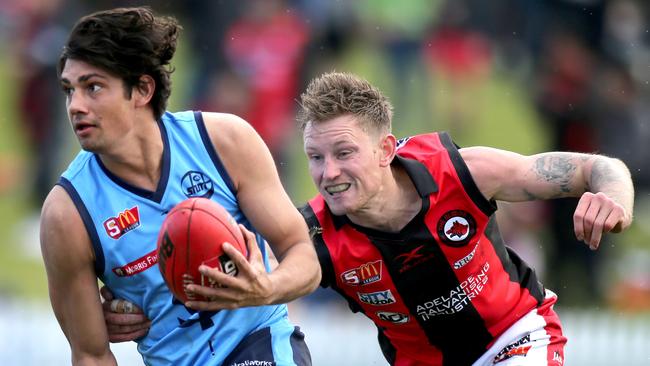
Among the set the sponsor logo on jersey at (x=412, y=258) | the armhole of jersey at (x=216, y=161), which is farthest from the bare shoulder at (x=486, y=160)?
the armhole of jersey at (x=216, y=161)

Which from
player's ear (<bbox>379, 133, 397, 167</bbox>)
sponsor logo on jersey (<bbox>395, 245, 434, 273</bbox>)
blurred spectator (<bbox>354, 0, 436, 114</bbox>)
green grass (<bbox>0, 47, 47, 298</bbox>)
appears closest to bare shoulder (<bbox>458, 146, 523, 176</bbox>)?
player's ear (<bbox>379, 133, 397, 167</bbox>)

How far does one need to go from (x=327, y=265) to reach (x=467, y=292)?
663 millimetres

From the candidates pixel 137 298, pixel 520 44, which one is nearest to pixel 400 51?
pixel 520 44

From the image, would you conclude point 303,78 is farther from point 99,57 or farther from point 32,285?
point 99,57

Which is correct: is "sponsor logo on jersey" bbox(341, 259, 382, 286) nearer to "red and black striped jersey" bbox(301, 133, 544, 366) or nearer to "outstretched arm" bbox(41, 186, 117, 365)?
"red and black striped jersey" bbox(301, 133, 544, 366)

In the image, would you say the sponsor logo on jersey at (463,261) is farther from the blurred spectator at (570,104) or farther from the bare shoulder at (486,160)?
the blurred spectator at (570,104)

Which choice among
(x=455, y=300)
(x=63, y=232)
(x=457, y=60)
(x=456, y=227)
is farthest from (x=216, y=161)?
(x=457, y=60)

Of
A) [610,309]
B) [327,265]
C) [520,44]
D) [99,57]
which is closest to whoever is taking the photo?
[99,57]

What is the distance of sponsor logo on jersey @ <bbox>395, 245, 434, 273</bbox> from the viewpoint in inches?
228

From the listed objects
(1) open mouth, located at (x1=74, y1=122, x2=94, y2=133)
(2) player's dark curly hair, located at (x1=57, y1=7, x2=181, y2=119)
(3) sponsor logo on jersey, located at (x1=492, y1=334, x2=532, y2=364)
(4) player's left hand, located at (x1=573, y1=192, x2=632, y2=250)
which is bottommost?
(3) sponsor logo on jersey, located at (x1=492, y1=334, x2=532, y2=364)

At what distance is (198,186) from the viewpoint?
16.7ft

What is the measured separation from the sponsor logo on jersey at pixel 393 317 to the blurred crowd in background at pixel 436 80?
5.07m

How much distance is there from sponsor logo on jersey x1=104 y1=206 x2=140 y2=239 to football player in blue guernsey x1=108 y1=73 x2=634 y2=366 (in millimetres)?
984

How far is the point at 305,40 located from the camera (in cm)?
1160
